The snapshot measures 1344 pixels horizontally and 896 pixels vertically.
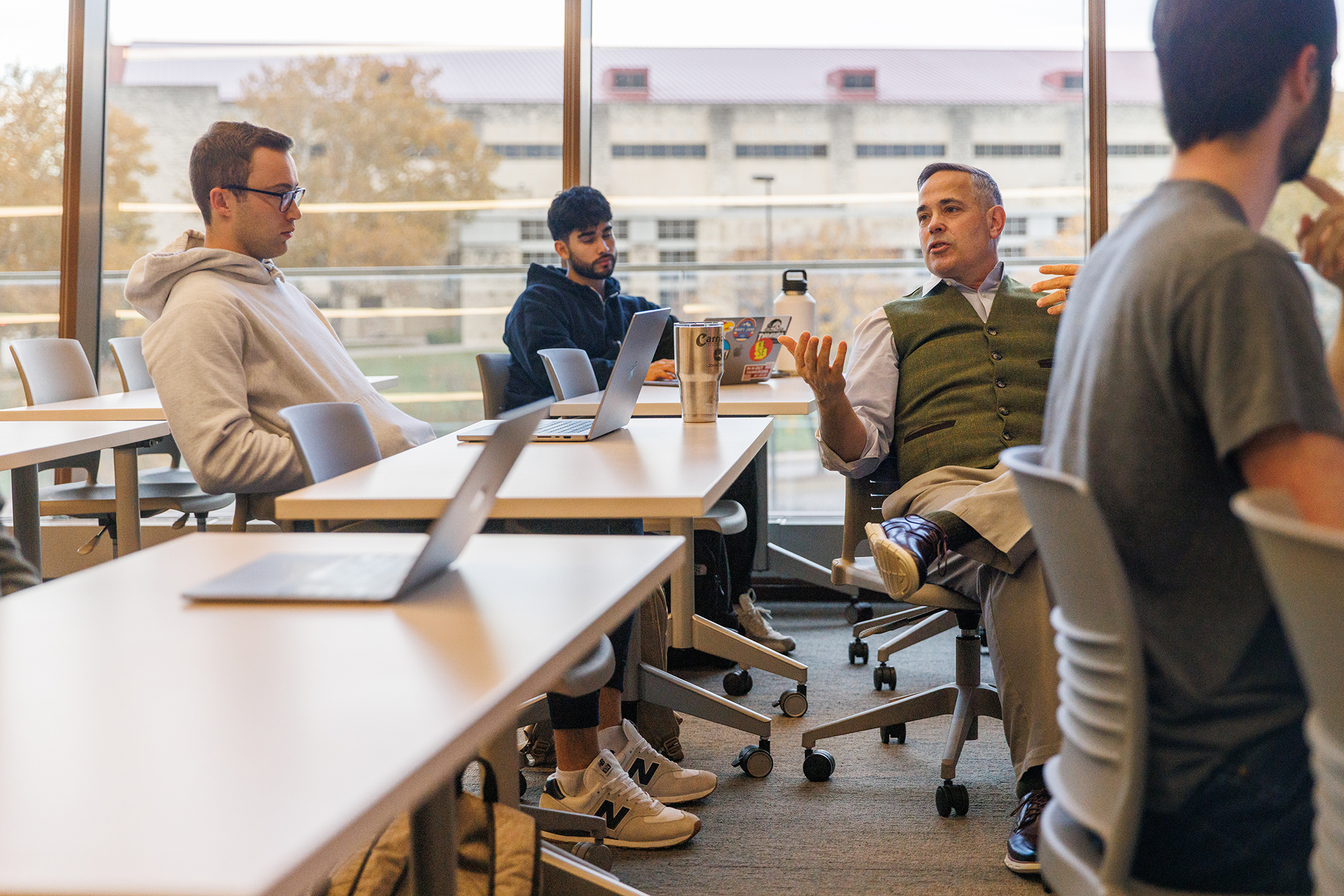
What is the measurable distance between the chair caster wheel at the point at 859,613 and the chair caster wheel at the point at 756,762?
1323 mm

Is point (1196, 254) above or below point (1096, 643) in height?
above

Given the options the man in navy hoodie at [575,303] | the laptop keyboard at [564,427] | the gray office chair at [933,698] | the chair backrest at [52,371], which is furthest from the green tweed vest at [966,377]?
the chair backrest at [52,371]

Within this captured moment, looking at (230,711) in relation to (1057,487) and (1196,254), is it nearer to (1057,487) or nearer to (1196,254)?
(1057,487)

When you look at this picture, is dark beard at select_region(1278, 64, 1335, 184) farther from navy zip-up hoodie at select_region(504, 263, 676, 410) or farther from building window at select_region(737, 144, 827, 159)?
building window at select_region(737, 144, 827, 159)

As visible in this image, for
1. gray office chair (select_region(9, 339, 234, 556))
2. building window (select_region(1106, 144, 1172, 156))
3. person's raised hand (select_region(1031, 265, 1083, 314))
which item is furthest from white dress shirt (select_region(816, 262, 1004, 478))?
building window (select_region(1106, 144, 1172, 156))

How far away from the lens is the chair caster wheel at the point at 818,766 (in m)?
2.48

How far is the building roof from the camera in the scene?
444 centimetres

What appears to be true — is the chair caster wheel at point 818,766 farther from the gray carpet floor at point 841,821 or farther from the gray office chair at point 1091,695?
the gray office chair at point 1091,695

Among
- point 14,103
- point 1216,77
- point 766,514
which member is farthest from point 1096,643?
point 14,103

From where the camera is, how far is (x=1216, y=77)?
3.21ft

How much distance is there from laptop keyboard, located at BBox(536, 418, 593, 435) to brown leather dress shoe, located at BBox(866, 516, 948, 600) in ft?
1.90

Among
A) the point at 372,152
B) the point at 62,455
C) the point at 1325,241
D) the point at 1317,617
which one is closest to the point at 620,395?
the point at 62,455

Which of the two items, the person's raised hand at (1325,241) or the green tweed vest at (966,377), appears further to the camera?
the green tweed vest at (966,377)

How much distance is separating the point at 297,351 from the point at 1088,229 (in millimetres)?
3132
